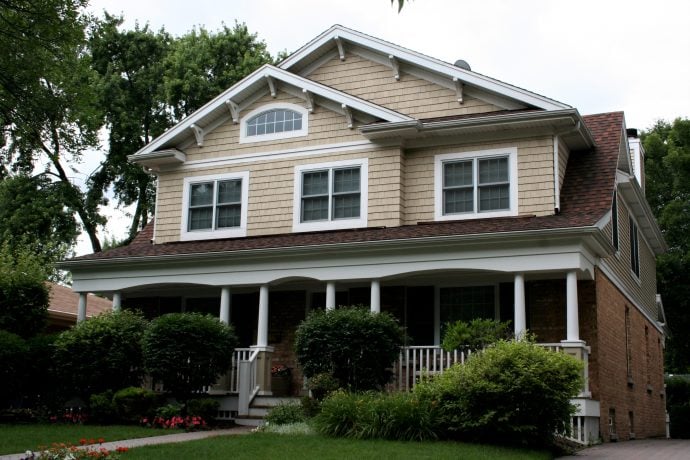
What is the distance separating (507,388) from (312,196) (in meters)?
7.95

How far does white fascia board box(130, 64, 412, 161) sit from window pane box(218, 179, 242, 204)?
5.34 feet

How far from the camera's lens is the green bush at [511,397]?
38.2 ft

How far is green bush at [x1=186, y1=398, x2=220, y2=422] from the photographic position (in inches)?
603

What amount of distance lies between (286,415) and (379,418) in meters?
2.73

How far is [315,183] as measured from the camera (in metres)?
18.5

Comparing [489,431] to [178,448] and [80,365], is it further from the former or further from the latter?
[80,365]

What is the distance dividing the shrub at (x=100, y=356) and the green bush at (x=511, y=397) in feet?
22.4

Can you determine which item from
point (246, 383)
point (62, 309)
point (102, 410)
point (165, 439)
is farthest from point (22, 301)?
point (165, 439)

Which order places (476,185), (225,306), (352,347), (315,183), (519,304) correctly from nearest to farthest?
(352,347) < (519,304) < (476,185) < (225,306) < (315,183)

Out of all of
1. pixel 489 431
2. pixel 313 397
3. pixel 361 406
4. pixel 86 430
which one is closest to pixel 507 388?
pixel 489 431

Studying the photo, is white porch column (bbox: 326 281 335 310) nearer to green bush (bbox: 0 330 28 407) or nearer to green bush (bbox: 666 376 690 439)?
green bush (bbox: 0 330 28 407)

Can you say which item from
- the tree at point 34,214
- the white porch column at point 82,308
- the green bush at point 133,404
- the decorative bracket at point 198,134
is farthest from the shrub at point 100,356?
the tree at point 34,214

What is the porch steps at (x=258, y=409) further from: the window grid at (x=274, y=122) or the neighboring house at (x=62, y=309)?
the neighboring house at (x=62, y=309)

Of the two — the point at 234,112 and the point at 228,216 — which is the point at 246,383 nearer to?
the point at 228,216
